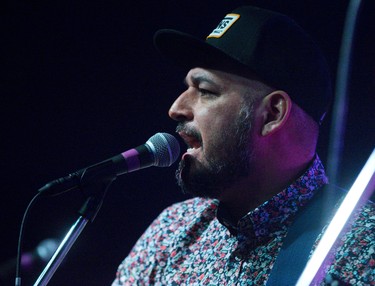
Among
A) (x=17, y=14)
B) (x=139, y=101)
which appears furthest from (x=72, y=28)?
(x=139, y=101)

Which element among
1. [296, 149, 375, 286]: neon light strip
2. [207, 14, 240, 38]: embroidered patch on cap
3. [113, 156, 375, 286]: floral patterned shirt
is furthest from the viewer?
[207, 14, 240, 38]: embroidered patch on cap

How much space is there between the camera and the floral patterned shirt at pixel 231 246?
67.5 inches

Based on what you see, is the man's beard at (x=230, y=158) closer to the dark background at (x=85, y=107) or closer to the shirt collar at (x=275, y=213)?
the shirt collar at (x=275, y=213)

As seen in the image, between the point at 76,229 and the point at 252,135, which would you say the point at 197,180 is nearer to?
the point at 252,135

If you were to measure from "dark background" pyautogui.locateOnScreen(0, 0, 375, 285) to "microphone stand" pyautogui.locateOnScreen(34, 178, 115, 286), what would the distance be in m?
1.20

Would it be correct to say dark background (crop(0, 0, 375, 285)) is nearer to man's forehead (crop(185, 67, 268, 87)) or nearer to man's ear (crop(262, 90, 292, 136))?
man's forehead (crop(185, 67, 268, 87))

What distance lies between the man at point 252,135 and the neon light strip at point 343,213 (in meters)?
0.54

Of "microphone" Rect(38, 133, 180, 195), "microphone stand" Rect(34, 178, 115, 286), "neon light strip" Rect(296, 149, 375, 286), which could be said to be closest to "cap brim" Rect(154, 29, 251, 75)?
"microphone" Rect(38, 133, 180, 195)

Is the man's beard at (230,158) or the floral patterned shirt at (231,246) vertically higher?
the man's beard at (230,158)

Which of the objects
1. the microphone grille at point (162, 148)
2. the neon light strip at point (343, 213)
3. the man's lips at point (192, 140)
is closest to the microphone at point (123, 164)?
the microphone grille at point (162, 148)

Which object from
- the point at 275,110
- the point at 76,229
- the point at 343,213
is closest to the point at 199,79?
the point at 275,110

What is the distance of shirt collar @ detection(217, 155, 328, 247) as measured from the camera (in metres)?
1.97

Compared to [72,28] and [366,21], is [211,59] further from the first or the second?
[72,28]

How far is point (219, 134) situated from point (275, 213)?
0.41 m
